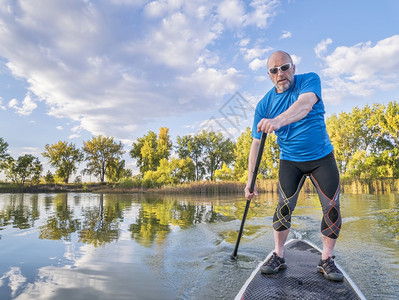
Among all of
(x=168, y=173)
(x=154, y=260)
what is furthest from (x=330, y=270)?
(x=168, y=173)

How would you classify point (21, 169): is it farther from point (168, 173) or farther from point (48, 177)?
point (168, 173)

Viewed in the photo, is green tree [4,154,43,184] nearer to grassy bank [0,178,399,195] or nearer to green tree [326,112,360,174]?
grassy bank [0,178,399,195]

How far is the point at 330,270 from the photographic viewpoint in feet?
6.98

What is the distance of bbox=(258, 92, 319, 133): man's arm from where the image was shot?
1907mm

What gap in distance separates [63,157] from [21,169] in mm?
8951

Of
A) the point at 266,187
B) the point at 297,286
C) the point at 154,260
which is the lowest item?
the point at 266,187

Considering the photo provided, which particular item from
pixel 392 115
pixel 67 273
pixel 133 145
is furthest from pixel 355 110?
pixel 67 273

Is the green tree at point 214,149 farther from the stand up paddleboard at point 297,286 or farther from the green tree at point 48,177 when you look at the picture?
the stand up paddleboard at point 297,286

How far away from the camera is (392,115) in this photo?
31.7 m

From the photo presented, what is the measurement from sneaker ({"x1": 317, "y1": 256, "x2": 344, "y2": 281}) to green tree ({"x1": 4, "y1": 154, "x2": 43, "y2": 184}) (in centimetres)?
4343

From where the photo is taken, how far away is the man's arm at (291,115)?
191cm

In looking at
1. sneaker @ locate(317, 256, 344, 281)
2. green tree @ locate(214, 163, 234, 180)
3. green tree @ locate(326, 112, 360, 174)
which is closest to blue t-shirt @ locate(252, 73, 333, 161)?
sneaker @ locate(317, 256, 344, 281)

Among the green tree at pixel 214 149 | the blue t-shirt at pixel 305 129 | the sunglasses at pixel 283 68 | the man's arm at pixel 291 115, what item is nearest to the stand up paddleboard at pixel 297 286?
the blue t-shirt at pixel 305 129

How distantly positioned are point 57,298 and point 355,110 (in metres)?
41.3
